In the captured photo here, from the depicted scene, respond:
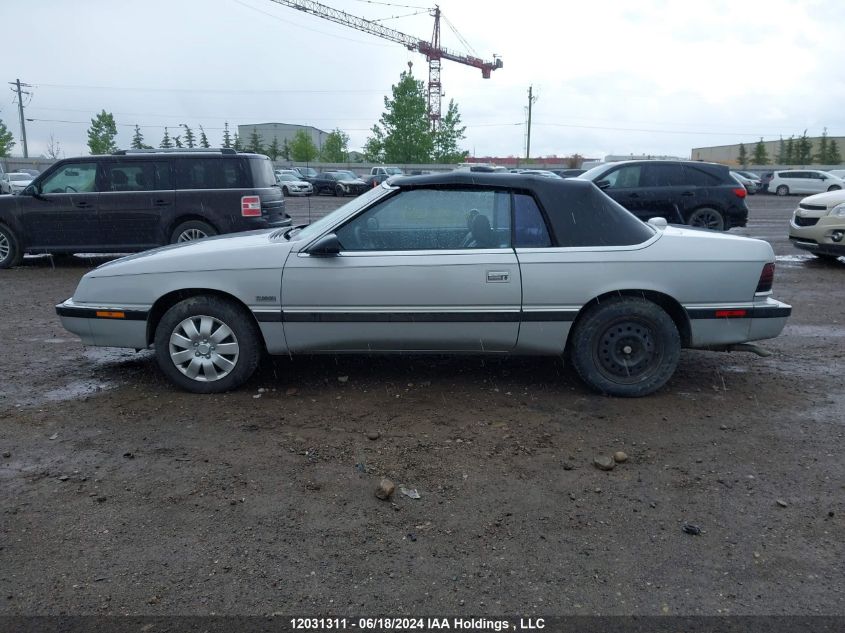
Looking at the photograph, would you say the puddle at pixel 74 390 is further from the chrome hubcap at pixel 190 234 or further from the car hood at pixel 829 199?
the car hood at pixel 829 199

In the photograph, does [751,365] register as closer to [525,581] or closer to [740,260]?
[740,260]

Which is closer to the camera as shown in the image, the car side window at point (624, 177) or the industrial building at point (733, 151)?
the car side window at point (624, 177)

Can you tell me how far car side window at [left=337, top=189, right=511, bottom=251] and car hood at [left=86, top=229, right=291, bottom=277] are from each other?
1.59ft

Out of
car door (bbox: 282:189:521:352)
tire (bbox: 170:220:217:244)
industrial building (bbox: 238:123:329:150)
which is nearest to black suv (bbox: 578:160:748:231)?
tire (bbox: 170:220:217:244)

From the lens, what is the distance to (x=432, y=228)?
183 inches

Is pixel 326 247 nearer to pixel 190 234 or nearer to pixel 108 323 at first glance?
pixel 108 323

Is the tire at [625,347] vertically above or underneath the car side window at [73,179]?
underneath

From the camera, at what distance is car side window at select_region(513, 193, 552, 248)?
4.58 meters

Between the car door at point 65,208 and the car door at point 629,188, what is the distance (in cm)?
857

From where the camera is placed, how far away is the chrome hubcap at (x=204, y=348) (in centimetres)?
464

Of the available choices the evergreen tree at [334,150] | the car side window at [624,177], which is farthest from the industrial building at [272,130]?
the car side window at [624,177]

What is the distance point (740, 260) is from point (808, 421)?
1.10 meters

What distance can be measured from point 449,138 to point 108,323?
237ft

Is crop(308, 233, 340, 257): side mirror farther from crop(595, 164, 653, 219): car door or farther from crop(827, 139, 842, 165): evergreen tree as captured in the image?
crop(827, 139, 842, 165): evergreen tree
